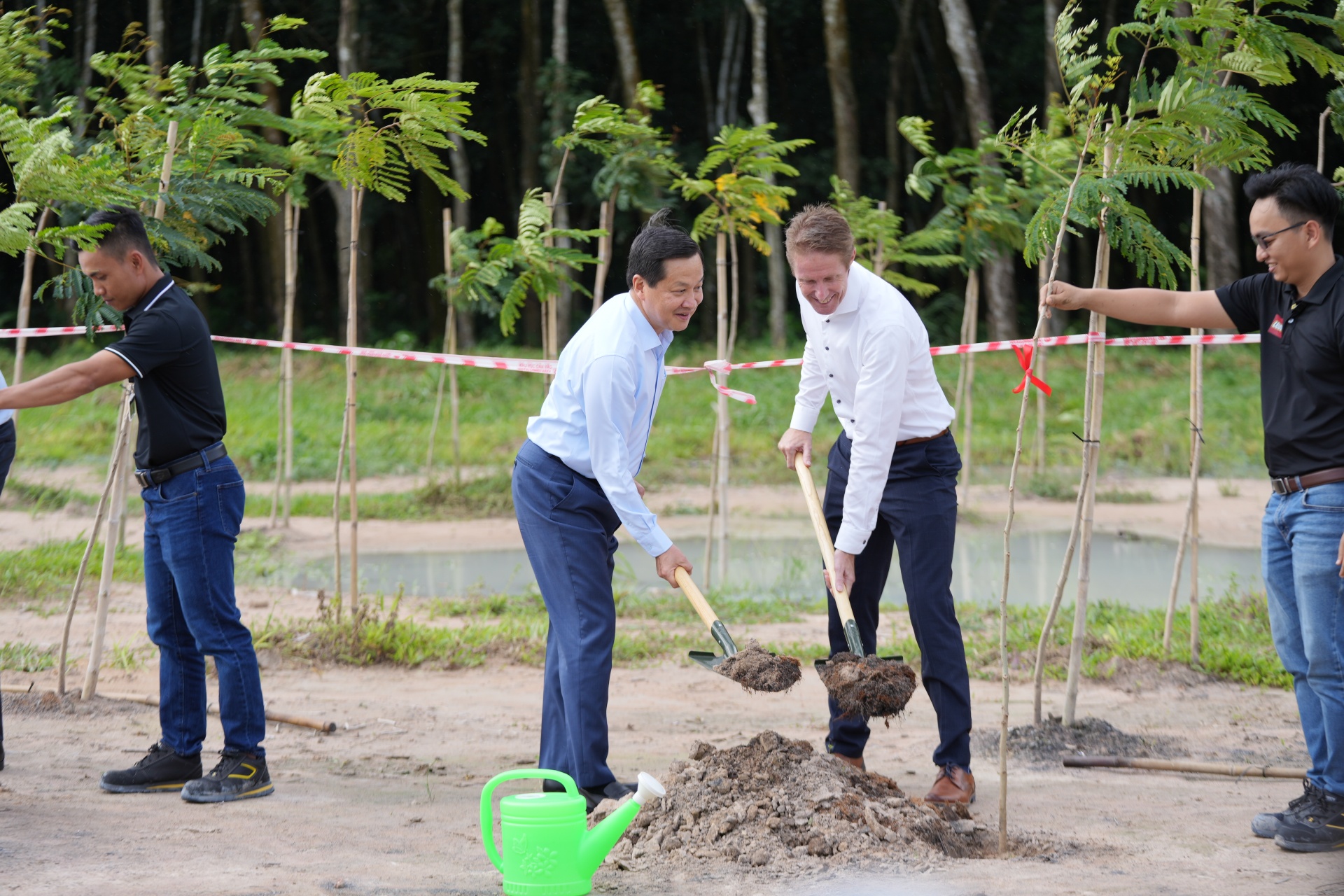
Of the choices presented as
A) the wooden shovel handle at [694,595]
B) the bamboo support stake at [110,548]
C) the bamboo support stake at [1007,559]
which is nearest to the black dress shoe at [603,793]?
the wooden shovel handle at [694,595]

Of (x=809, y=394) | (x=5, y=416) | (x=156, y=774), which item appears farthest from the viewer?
(x=809, y=394)

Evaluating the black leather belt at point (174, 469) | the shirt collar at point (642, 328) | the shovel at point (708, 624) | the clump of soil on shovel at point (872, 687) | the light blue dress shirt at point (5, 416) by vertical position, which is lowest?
the clump of soil on shovel at point (872, 687)

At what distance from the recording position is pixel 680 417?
52.4 feet

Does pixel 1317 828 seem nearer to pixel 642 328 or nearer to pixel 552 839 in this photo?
pixel 552 839

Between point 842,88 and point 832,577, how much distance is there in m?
17.2

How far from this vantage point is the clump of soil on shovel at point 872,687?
3826mm

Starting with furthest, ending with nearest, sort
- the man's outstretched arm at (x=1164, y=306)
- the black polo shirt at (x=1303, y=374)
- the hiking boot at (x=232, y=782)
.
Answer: the hiking boot at (x=232, y=782)
the man's outstretched arm at (x=1164, y=306)
the black polo shirt at (x=1303, y=374)

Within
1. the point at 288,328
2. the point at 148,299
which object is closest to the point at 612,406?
the point at 148,299

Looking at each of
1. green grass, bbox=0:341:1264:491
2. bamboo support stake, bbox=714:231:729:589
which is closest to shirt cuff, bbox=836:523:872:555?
bamboo support stake, bbox=714:231:729:589

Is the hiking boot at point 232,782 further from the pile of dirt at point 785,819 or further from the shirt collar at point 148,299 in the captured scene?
the shirt collar at point 148,299

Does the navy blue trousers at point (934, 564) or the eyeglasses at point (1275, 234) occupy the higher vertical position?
the eyeglasses at point (1275, 234)

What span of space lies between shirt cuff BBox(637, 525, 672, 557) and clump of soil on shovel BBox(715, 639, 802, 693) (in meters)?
0.41

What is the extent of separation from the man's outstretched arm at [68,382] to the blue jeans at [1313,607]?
3.81 m

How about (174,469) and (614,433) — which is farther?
(174,469)
